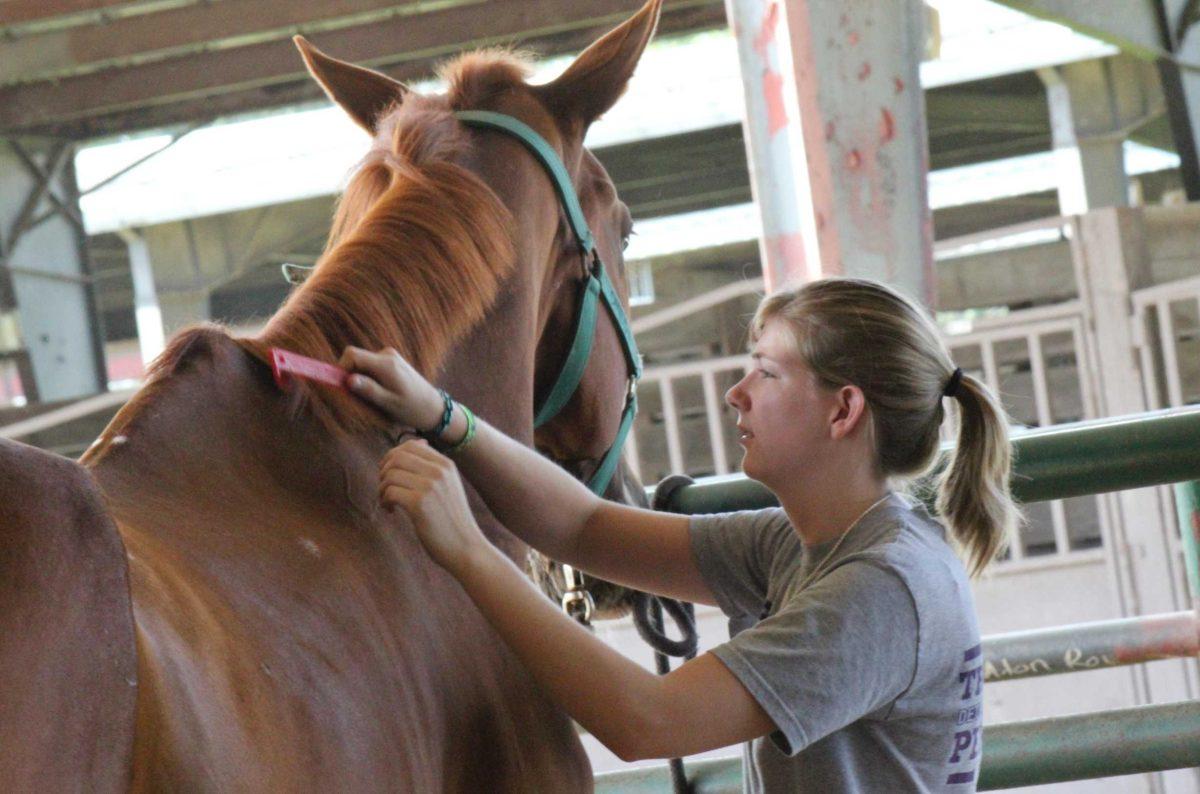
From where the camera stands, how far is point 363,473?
130cm

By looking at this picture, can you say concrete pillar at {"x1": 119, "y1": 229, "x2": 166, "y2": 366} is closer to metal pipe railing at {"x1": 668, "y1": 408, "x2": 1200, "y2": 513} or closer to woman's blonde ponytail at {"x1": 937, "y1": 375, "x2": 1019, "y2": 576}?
metal pipe railing at {"x1": 668, "y1": 408, "x2": 1200, "y2": 513}

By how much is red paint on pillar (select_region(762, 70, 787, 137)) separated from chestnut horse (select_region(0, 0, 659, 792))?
1457 mm

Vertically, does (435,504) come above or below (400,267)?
below

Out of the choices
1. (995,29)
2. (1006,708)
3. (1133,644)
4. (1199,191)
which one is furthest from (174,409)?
(995,29)

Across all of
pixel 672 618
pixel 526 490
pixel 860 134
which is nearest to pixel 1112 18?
pixel 860 134

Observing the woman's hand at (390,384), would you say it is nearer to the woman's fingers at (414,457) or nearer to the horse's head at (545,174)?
the woman's fingers at (414,457)

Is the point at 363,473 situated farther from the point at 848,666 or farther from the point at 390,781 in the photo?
the point at 848,666

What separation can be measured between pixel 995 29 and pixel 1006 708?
5.69 m

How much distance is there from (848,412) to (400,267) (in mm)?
499

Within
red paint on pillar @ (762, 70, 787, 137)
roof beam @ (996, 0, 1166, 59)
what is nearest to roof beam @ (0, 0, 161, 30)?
roof beam @ (996, 0, 1166, 59)

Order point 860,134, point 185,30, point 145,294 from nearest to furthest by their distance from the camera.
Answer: point 860,134
point 185,30
point 145,294

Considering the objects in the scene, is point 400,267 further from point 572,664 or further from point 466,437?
point 572,664

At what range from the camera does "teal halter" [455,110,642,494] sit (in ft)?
5.25

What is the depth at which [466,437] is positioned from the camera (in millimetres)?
1414
